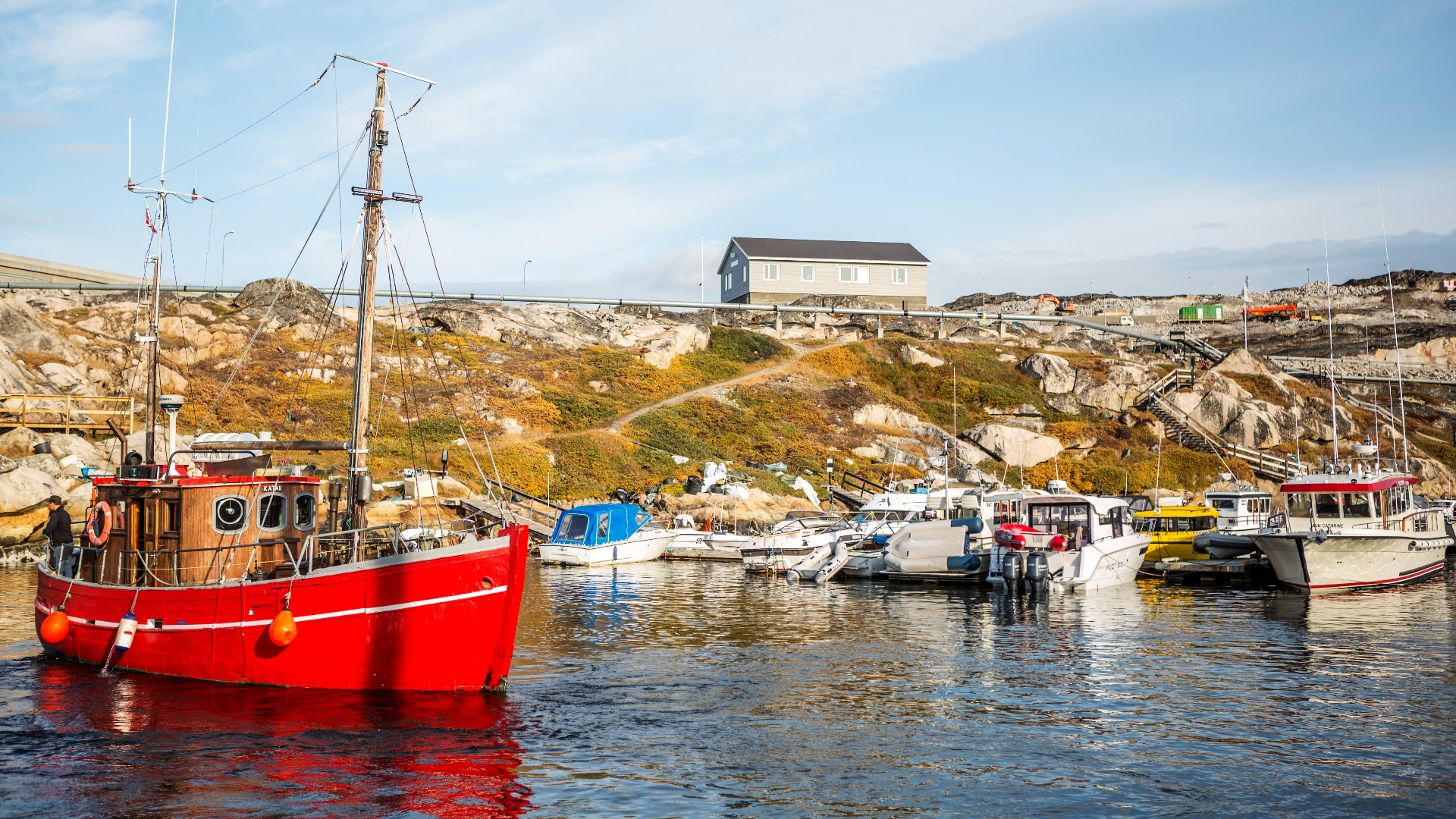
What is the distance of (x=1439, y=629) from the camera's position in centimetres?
2583

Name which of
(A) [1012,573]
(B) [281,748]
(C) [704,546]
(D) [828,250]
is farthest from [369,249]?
(D) [828,250]

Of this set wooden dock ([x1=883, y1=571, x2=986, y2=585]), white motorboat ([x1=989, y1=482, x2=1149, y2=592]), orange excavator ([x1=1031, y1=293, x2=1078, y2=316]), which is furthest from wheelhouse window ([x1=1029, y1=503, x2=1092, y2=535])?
orange excavator ([x1=1031, y1=293, x2=1078, y2=316])

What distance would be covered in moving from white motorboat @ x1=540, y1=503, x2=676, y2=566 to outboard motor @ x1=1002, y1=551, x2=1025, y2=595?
57.2 ft

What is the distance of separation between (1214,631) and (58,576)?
91.1 ft

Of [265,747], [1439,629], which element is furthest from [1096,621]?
[265,747]

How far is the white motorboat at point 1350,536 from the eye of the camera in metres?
34.6

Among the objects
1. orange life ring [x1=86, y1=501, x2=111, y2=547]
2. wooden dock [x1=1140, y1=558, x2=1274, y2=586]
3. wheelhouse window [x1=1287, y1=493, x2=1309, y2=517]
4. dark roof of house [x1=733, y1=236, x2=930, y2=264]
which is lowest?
wooden dock [x1=1140, y1=558, x2=1274, y2=586]

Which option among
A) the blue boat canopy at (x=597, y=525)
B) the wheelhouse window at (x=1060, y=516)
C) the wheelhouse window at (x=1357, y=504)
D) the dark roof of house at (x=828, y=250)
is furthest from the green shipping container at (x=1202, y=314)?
the blue boat canopy at (x=597, y=525)

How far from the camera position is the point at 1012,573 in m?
35.3

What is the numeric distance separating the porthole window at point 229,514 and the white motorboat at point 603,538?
83.6 feet

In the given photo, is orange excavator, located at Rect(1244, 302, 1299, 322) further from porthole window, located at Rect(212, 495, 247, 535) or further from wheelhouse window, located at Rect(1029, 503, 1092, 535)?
Result: porthole window, located at Rect(212, 495, 247, 535)

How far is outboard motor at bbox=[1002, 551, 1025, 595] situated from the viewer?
35.3m

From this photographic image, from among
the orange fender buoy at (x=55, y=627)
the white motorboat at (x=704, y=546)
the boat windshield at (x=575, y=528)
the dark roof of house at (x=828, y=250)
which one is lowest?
the white motorboat at (x=704, y=546)

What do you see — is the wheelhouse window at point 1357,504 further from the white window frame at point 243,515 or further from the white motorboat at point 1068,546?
the white window frame at point 243,515
